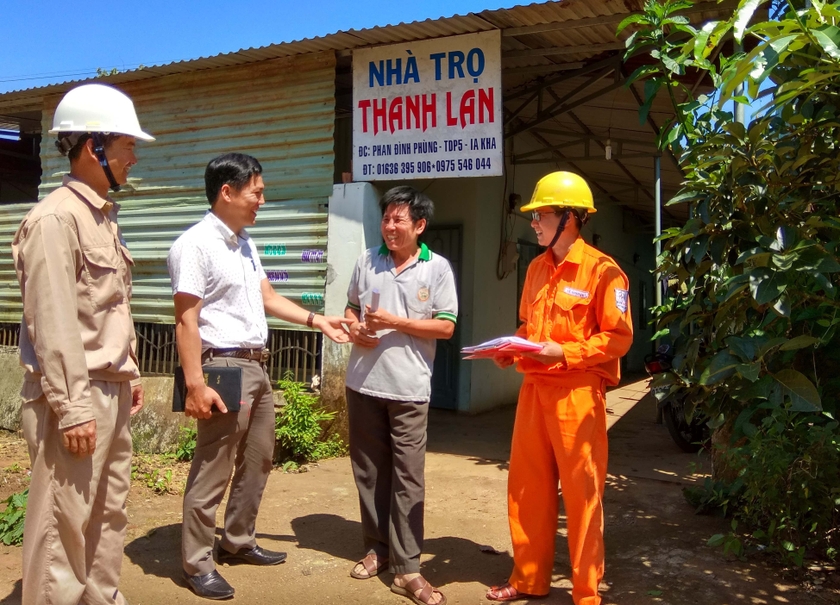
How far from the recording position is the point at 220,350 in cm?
361

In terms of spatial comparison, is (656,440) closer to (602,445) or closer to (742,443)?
(742,443)

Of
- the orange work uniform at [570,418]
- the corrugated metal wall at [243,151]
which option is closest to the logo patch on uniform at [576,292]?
the orange work uniform at [570,418]

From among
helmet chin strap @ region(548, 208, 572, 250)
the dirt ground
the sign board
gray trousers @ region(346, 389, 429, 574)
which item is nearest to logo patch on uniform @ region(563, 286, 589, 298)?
helmet chin strap @ region(548, 208, 572, 250)

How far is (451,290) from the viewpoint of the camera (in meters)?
3.84

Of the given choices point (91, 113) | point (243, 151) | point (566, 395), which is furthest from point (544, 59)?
point (91, 113)

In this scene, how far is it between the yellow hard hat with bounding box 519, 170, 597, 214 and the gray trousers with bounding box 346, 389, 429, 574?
1.18 m

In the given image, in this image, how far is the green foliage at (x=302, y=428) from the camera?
20.1ft

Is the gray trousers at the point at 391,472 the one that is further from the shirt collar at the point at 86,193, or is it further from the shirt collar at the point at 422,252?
the shirt collar at the point at 86,193

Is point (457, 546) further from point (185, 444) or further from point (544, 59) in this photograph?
point (544, 59)

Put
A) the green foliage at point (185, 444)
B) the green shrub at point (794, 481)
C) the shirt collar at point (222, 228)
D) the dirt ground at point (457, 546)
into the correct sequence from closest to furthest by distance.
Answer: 1. the green shrub at point (794, 481)
2. the dirt ground at point (457, 546)
3. the shirt collar at point (222, 228)
4. the green foliage at point (185, 444)

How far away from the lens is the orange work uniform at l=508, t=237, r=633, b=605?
3215 mm

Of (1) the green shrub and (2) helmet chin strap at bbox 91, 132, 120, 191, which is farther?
(1) the green shrub

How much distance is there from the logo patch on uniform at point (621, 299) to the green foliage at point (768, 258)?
23cm

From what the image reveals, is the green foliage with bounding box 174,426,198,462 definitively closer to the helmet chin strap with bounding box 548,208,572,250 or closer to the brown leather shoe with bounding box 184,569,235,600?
the brown leather shoe with bounding box 184,569,235,600
